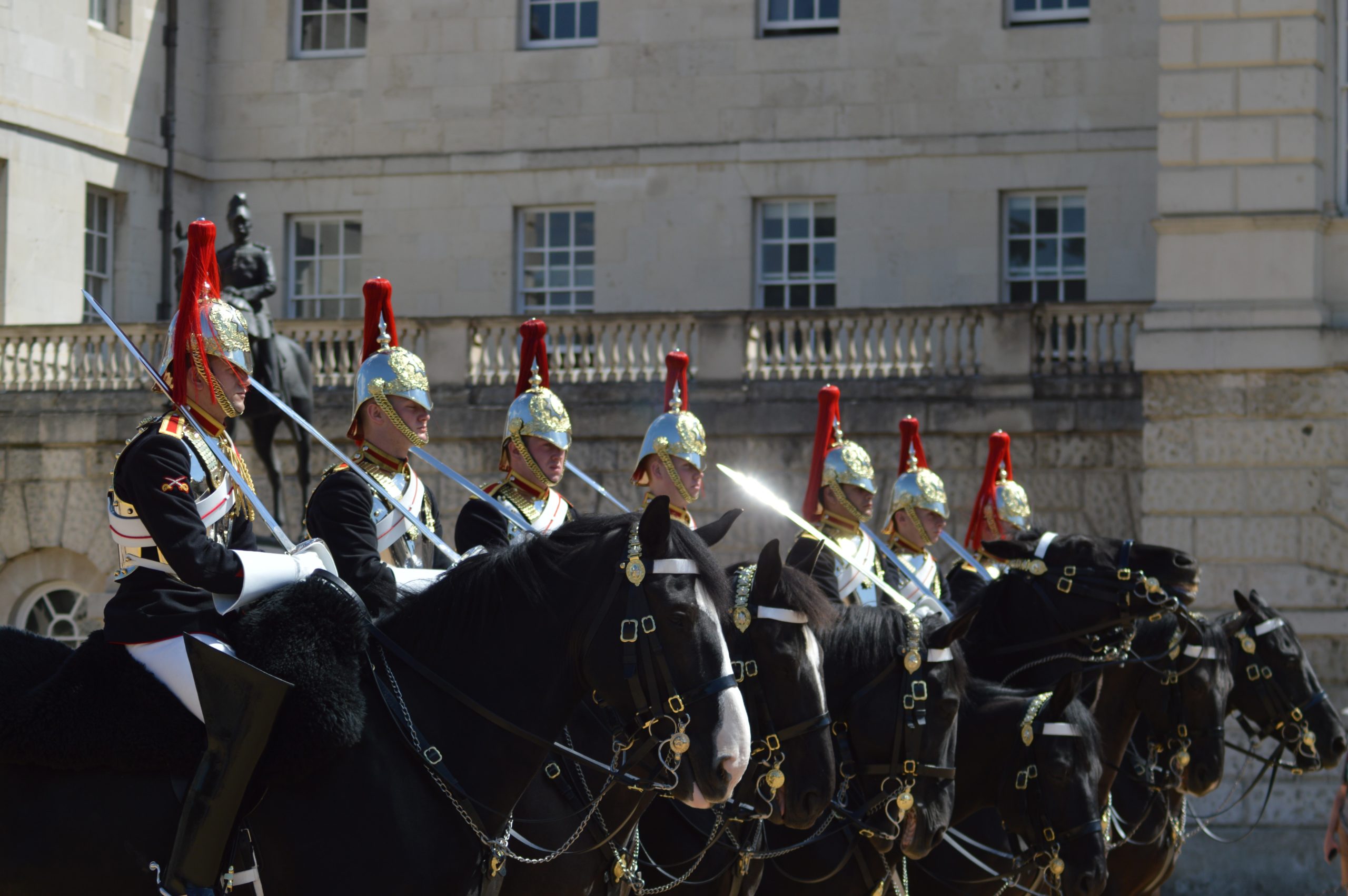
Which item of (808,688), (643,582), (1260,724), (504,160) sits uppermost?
(504,160)

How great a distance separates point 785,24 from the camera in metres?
21.2

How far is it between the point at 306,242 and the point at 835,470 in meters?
14.6

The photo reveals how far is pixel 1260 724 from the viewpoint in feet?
34.0

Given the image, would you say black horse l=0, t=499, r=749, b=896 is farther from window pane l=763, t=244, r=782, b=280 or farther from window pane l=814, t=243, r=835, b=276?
window pane l=763, t=244, r=782, b=280

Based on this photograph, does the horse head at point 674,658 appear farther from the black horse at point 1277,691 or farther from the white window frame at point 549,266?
the white window frame at point 549,266

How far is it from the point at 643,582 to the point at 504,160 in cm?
1730

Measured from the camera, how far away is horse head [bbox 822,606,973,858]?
658 cm

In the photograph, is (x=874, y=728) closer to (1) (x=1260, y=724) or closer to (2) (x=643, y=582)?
(2) (x=643, y=582)

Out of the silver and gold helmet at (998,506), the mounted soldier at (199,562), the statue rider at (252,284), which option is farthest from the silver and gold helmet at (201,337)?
the statue rider at (252,284)

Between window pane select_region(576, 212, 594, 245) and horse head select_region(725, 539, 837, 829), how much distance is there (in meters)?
15.9

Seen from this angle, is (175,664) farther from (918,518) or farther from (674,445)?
(918,518)

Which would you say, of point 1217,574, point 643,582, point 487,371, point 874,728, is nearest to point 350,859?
point 643,582

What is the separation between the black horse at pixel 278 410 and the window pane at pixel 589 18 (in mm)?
7251

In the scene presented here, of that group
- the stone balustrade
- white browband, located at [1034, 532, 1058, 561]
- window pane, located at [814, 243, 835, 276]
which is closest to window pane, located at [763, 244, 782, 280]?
window pane, located at [814, 243, 835, 276]
